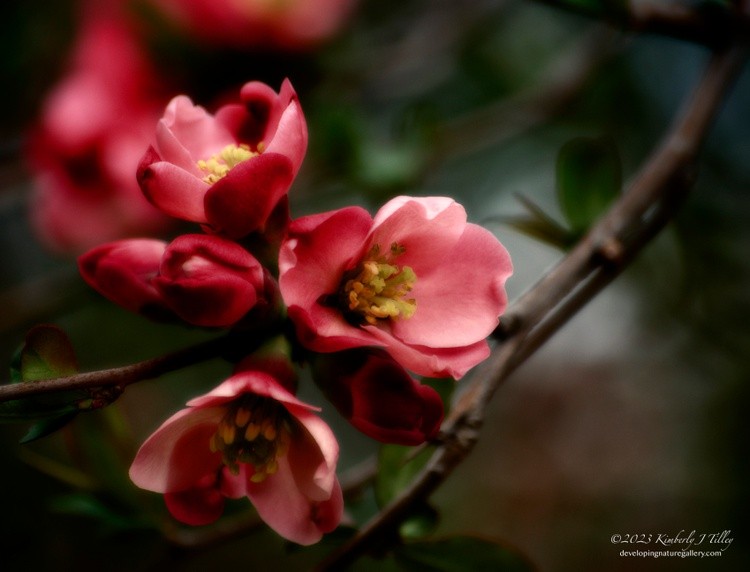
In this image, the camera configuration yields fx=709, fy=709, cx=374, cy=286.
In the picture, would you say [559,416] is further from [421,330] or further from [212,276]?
[212,276]

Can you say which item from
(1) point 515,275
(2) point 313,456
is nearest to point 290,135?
(2) point 313,456

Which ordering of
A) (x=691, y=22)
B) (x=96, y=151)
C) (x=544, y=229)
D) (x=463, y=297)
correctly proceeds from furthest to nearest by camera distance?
(x=96, y=151), (x=691, y=22), (x=544, y=229), (x=463, y=297)

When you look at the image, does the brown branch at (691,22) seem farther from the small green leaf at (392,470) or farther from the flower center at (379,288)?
the small green leaf at (392,470)

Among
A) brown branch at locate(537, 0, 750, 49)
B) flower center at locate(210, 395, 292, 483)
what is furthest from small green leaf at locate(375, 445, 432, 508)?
brown branch at locate(537, 0, 750, 49)

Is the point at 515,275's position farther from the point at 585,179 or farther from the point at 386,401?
→ the point at 386,401

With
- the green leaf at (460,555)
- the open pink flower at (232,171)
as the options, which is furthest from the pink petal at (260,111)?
the green leaf at (460,555)
